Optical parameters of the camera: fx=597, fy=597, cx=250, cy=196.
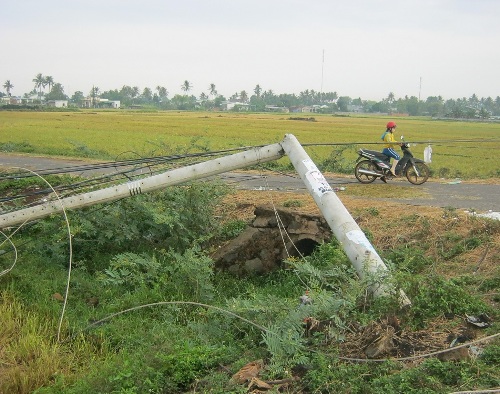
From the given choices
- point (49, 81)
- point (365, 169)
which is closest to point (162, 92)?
point (49, 81)

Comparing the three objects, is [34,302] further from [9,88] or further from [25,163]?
[9,88]

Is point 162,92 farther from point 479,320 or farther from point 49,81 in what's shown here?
point 479,320

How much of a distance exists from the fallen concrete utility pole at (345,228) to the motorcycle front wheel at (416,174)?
7331 mm

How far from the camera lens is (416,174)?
45.2ft

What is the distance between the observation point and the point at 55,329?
675 cm

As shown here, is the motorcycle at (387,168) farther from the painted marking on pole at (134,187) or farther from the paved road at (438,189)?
the painted marking on pole at (134,187)

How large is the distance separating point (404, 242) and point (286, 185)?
19.2ft

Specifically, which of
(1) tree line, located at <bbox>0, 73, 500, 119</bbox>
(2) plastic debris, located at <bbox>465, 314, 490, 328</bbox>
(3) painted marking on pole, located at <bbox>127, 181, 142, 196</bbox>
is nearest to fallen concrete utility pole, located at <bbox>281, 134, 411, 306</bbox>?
(2) plastic debris, located at <bbox>465, 314, 490, 328</bbox>

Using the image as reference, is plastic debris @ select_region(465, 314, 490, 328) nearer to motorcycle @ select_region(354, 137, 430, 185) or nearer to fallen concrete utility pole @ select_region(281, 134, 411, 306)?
fallen concrete utility pole @ select_region(281, 134, 411, 306)

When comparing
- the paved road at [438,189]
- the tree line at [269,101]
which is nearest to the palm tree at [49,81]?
the tree line at [269,101]

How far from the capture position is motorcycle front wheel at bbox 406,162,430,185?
13.8m

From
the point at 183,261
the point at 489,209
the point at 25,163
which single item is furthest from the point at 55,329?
the point at 25,163

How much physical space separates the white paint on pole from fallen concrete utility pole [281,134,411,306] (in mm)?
357

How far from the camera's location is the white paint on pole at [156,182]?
A: 735 centimetres
